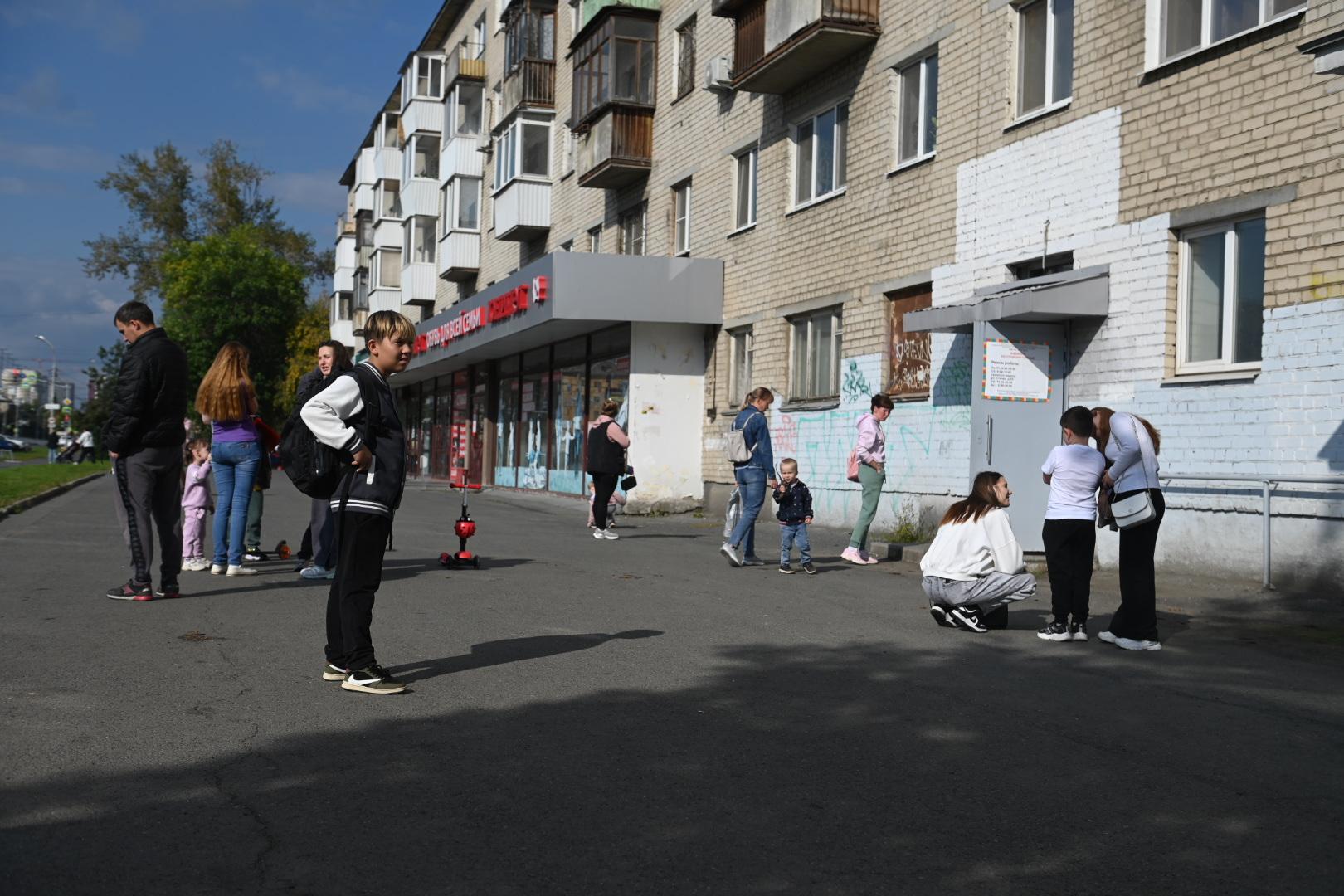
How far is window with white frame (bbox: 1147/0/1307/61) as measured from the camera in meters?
11.6

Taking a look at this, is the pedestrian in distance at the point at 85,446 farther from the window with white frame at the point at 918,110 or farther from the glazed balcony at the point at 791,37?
the window with white frame at the point at 918,110

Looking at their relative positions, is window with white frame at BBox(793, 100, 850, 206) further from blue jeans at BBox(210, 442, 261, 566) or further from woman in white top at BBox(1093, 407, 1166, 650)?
woman in white top at BBox(1093, 407, 1166, 650)

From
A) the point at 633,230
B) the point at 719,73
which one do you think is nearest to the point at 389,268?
the point at 633,230

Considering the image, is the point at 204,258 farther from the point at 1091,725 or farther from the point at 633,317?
the point at 1091,725

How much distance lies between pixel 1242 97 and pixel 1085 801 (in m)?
9.14

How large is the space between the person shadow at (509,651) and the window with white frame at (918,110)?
1068 centimetres

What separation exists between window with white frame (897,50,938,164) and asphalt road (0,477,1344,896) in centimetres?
914

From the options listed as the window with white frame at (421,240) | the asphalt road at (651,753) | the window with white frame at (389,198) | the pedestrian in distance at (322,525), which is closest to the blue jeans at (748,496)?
the asphalt road at (651,753)

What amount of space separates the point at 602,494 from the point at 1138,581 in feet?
30.0

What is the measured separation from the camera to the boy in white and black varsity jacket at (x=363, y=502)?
5941 millimetres

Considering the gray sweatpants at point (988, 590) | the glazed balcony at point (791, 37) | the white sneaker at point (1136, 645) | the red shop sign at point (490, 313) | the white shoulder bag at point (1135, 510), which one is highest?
the glazed balcony at point (791, 37)

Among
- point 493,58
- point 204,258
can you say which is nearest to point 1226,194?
point 493,58

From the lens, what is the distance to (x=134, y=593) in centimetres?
892

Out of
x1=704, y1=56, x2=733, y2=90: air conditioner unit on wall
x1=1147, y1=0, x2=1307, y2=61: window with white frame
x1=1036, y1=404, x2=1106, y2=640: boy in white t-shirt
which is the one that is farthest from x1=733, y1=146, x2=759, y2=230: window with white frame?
x1=1036, y1=404, x2=1106, y2=640: boy in white t-shirt
